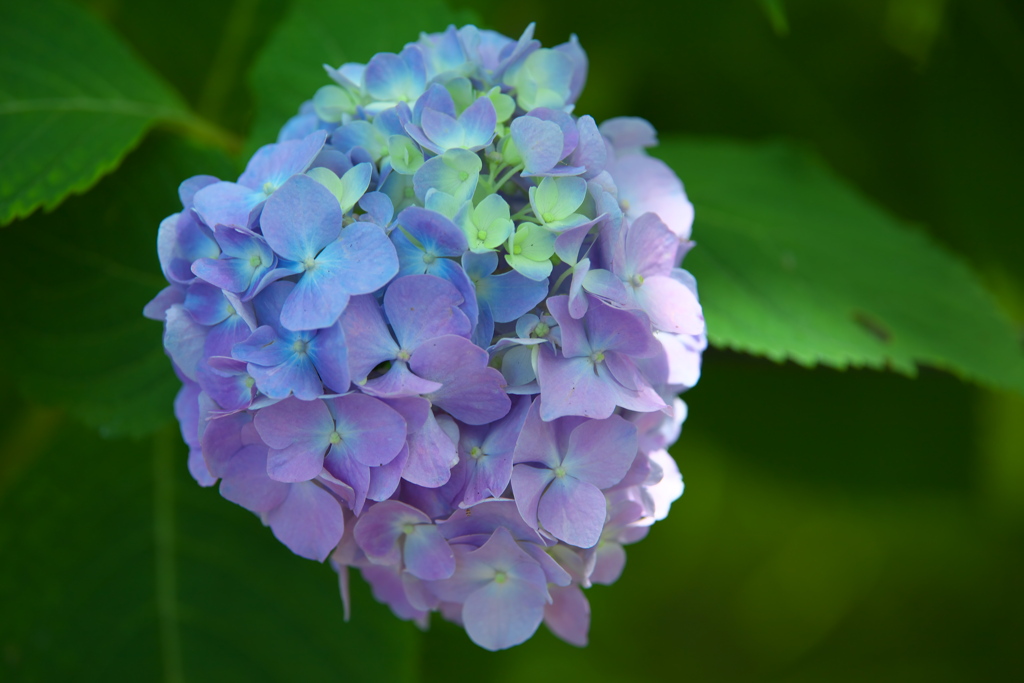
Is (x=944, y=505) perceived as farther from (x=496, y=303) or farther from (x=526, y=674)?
(x=496, y=303)

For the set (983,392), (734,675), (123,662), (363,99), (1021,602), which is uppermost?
(363,99)

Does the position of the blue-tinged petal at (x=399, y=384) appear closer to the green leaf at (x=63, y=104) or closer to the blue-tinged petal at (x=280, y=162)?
the blue-tinged petal at (x=280, y=162)

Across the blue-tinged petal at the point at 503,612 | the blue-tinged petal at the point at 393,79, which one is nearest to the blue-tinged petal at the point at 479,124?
the blue-tinged petal at the point at 393,79

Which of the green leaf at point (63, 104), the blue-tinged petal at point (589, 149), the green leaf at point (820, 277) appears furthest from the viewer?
the green leaf at point (820, 277)

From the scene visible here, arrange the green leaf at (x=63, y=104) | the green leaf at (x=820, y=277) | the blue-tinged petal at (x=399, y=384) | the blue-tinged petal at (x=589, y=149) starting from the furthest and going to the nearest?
the green leaf at (x=820, y=277)
the green leaf at (x=63, y=104)
the blue-tinged petal at (x=589, y=149)
the blue-tinged petal at (x=399, y=384)

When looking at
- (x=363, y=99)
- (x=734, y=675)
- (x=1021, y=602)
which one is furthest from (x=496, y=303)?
(x=1021, y=602)

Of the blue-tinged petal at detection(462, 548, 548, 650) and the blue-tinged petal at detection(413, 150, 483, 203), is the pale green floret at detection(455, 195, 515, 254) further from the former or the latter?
the blue-tinged petal at detection(462, 548, 548, 650)

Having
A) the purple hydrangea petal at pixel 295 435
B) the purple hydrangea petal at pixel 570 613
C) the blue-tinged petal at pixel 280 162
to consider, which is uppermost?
the blue-tinged petal at pixel 280 162

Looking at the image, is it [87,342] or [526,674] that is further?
[526,674]
